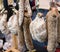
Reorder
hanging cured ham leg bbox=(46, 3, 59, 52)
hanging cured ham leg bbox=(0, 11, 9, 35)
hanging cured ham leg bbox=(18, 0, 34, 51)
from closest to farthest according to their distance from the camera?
hanging cured ham leg bbox=(46, 3, 59, 52)
hanging cured ham leg bbox=(18, 0, 34, 51)
hanging cured ham leg bbox=(0, 11, 9, 35)

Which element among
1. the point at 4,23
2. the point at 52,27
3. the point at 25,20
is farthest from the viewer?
the point at 4,23

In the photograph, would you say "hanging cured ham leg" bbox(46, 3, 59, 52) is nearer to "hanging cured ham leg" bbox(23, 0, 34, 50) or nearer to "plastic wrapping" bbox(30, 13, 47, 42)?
"plastic wrapping" bbox(30, 13, 47, 42)

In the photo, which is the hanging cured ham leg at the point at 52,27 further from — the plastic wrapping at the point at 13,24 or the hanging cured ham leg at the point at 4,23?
the hanging cured ham leg at the point at 4,23

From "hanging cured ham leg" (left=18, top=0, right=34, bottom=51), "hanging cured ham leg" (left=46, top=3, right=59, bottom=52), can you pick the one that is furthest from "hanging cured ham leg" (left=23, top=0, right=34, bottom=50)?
"hanging cured ham leg" (left=46, top=3, right=59, bottom=52)

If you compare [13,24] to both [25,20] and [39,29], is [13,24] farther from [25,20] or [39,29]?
[39,29]

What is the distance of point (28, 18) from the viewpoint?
97 centimetres

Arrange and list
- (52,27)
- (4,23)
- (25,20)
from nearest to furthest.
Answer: (52,27) < (25,20) < (4,23)

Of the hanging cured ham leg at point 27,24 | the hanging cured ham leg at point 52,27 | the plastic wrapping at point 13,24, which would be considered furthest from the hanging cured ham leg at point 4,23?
the hanging cured ham leg at point 52,27

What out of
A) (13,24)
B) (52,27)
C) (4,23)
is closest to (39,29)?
(52,27)

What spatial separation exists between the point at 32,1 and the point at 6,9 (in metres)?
0.21

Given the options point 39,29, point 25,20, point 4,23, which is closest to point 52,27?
point 39,29

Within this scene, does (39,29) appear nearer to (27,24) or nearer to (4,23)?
(27,24)

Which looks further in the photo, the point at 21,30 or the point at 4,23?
the point at 4,23

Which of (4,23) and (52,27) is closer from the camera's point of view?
(52,27)
